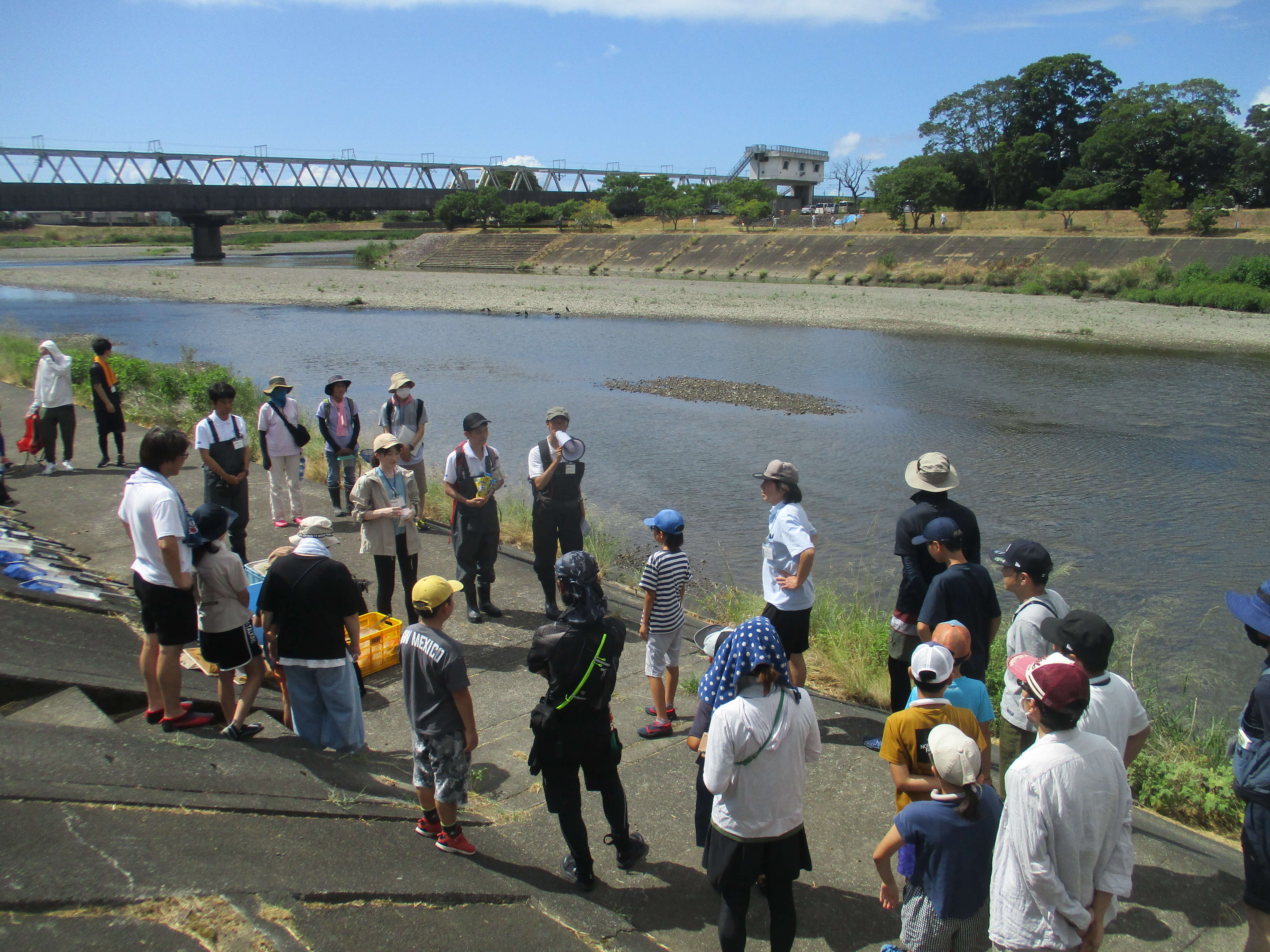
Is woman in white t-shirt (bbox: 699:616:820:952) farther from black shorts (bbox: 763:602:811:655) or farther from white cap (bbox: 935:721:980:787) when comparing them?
black shorts (bbox: 763:602:811:655)

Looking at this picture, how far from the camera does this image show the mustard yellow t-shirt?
3.40m

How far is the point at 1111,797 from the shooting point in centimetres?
275

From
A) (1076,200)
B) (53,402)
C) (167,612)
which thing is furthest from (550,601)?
(1076,200)

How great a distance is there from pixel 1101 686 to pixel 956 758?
961mm

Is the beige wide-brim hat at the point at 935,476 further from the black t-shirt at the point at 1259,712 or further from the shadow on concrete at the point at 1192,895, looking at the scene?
the shadow on concrete at the point at 1192,895

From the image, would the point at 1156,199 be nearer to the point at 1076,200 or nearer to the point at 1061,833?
the point at 1076,200

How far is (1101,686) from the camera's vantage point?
3457mm

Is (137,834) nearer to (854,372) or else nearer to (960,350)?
(854,372)

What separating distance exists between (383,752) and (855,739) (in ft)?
9.79

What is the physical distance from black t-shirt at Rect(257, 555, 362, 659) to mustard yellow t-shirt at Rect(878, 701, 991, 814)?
289 cm

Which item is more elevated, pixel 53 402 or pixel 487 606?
pixel 53 402

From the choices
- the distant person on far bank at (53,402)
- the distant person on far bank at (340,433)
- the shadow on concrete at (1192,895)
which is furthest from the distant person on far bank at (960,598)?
the distant person on far bank at (53,402)

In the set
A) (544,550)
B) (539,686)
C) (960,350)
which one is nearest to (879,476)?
(544,550)

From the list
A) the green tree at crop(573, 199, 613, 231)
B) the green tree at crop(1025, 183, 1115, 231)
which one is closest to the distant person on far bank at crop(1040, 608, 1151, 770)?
the green tree at crop(1025, 183, 1115, 231)
